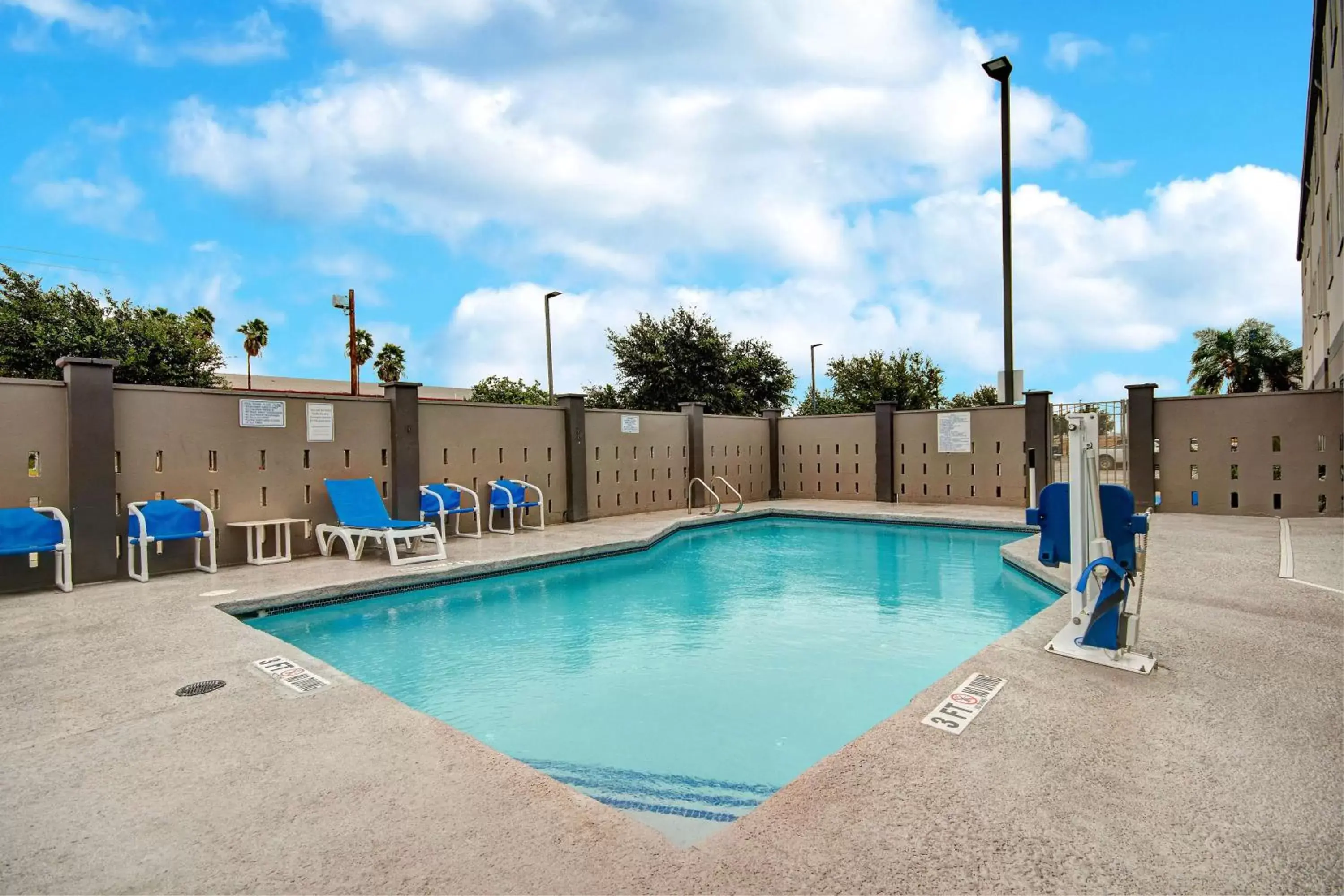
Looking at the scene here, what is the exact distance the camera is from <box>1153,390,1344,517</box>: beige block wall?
8.44 m

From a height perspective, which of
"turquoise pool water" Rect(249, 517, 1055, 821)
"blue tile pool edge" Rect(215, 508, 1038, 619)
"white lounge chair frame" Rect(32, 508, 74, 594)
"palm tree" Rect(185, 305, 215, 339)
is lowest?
"turquoise pool water" Rect(249, 517, 1055, 821)

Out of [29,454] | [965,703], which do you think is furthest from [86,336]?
[965,703]

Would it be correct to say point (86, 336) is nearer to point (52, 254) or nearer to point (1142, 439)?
point (52, 254)

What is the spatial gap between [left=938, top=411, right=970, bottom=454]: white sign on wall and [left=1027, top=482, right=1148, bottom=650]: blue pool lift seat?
833 cm

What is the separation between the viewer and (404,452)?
7.87 meters

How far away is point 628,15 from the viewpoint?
23.2 feet

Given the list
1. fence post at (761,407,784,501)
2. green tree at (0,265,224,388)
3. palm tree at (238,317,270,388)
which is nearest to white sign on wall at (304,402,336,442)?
fence post at (761,407,784,501)

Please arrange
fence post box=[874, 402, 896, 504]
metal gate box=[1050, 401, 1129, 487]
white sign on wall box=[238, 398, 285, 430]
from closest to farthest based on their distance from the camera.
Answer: white sign on wall box=[238, 398, 285, 430] → metal gate box=[1050, 401, 1129, 487] → fence post box=[874, 402, 896, 504]

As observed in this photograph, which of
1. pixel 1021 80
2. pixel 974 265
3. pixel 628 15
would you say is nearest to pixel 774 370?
pixel 974 265

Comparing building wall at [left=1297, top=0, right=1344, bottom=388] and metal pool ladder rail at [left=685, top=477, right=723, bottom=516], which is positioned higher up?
building wall at [left=1297, top=0, right=1344, bottom=388]

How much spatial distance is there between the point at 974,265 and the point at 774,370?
14.6 m

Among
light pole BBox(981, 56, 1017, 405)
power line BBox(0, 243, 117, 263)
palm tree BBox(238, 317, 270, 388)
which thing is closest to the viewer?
light pole BBox(981, 56, 1017, 405)

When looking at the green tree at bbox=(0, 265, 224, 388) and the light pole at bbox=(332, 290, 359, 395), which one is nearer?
the light pole at bbox=(332, 290, 359, 395)

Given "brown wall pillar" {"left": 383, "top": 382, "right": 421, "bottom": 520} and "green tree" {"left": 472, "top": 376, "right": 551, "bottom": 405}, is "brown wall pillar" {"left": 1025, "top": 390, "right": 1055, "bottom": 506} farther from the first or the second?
"green tree" {"left": 472, "top": 376, "right": 551, "bottom": 405}
